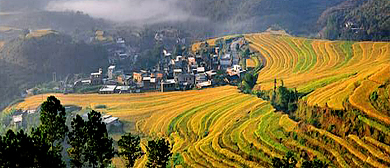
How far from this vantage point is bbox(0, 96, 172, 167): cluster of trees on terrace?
907 centimetres

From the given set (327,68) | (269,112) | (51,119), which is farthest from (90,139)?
(327,68)

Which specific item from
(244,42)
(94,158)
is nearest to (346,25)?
(244,42)

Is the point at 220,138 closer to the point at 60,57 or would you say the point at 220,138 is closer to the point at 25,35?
the point at 60,57

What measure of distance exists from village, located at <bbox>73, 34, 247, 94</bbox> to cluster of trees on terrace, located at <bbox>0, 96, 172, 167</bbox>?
22.6m

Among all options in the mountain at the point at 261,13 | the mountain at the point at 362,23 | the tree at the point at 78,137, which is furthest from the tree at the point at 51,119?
the mountain at the point at 261,13

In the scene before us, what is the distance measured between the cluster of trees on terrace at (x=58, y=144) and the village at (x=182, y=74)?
22612 mm

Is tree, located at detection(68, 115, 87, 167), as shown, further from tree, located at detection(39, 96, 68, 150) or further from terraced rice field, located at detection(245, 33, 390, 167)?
terraced rice field, located at detection(245, 33, 390, 167)

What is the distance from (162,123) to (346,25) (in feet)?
112

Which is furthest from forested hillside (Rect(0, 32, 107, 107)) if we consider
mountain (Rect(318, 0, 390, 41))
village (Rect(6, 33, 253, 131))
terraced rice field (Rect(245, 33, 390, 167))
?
mountain (Rect(318, 0, 390, 41))

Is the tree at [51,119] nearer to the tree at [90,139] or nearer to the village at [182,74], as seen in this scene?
the tree at [90,139]

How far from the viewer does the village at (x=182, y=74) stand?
35.2 meters

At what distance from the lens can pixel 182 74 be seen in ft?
122

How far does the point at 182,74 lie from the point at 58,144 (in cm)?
2607

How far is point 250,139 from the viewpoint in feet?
63.9
